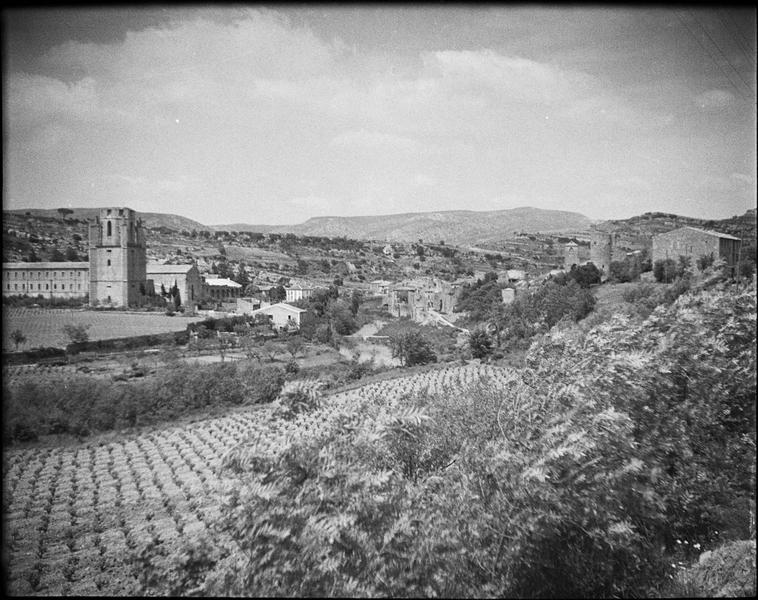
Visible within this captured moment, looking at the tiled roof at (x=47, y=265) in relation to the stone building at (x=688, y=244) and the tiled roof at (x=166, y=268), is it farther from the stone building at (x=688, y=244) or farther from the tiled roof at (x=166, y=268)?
the stone building at (x=688, y=244)

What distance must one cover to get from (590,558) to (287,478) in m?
2.56

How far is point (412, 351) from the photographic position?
2456cm

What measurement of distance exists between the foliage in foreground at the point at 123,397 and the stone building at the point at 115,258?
3.16 metres

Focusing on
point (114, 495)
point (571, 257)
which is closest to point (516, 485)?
point (114, 495)

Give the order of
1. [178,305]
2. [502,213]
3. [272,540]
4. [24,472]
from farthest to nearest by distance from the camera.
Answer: [502,213], [178,305], [24,472], [272,540]

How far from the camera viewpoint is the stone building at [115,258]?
58.2ft

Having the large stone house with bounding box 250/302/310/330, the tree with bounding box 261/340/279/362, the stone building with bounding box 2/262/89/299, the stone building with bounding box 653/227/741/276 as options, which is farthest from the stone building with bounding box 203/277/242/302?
the stone building with bounding box 653/227/741/276

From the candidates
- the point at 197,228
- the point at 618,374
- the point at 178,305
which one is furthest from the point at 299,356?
the point at 618,374

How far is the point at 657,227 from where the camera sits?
108 feet

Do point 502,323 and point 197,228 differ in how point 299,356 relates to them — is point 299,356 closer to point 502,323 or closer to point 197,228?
point 502,323

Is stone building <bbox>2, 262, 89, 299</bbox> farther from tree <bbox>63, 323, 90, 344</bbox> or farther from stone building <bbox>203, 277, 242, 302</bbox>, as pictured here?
stone building <bbox>203, 277, 242, 302</bbox>

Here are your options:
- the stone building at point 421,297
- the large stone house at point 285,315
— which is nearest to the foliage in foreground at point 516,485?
the large stone house at point 285,315

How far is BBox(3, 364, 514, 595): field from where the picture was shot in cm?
601

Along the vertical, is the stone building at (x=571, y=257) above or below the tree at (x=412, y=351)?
above
